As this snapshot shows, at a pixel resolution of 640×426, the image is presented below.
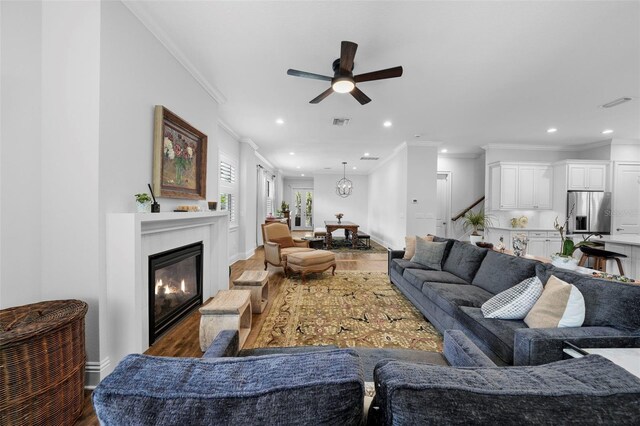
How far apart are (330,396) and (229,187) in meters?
5.26

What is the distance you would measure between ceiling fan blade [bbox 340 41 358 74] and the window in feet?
10.6

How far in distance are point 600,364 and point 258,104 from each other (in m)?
4.01

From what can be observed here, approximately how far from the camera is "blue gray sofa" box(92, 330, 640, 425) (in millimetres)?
532

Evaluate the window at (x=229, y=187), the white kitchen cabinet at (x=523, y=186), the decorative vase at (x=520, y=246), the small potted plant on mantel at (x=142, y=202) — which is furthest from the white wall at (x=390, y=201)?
the small potted plant on mantel at (x=142, y=202)

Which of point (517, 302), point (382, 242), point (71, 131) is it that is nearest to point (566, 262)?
point (517, 302)

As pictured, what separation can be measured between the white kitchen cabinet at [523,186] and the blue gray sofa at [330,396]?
6.32m

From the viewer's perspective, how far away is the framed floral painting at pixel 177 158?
2289 millimetres

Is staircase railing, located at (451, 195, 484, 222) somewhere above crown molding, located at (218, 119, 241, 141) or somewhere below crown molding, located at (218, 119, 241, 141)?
below

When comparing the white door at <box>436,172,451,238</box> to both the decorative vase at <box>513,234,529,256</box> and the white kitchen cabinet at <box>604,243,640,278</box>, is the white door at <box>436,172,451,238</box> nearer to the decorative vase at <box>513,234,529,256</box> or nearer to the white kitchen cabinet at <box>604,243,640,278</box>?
the white kitchen cabinet at <box>604,243,640,278</box>

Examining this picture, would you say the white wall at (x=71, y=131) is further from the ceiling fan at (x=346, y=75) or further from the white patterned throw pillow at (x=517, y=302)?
the white patterned throw pillow at (x=517, y=302)

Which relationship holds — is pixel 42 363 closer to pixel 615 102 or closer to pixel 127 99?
pixel 127 99

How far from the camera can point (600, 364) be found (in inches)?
28.3

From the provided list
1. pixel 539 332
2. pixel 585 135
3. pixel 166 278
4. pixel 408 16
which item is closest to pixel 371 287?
pixel 539 332

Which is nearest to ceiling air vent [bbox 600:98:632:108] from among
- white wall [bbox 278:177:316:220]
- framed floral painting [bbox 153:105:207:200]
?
framed floral painting [bbox 153:105:207:200]
